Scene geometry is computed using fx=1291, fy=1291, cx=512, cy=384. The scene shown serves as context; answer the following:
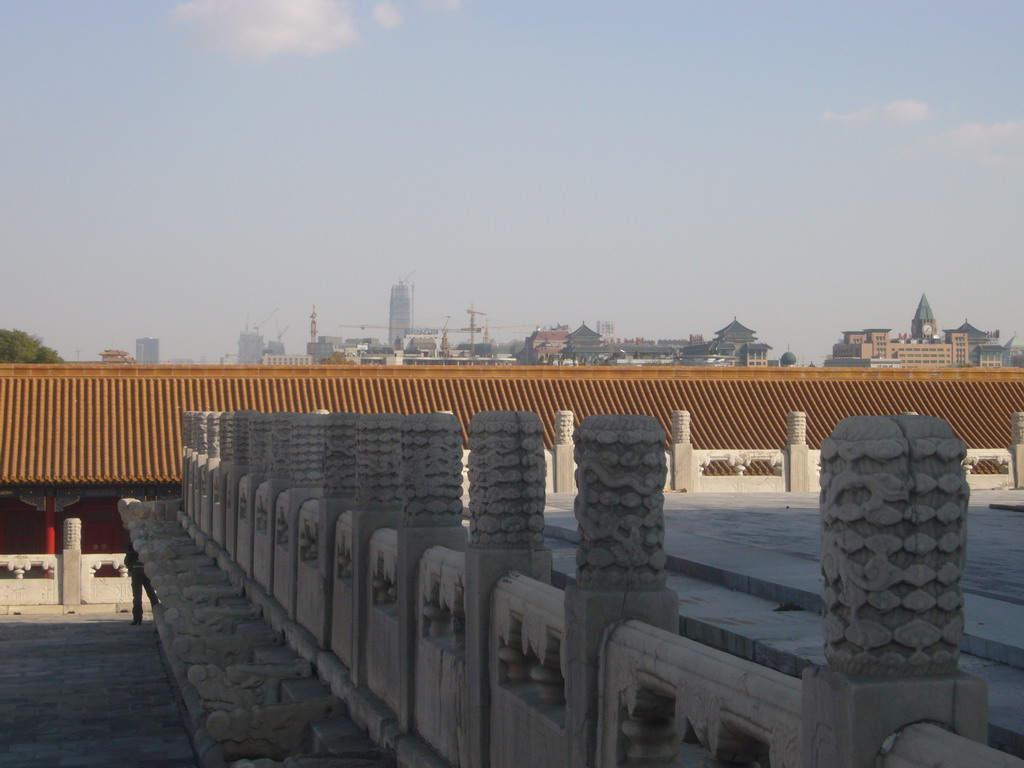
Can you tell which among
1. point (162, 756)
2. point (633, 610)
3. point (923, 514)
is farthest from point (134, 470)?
point (923, 514)

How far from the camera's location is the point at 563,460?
19391 mm

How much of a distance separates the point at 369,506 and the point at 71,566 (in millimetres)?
16560

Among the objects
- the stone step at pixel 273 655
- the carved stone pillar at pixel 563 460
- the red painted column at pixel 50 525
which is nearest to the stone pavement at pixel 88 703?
the stone step at pixel 273 655

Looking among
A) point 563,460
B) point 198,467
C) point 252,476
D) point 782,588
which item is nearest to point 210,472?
point 198,467

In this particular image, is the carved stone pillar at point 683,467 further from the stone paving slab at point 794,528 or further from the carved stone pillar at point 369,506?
the carved stone pillar at point 369,506

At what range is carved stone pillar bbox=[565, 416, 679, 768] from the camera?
3.98m

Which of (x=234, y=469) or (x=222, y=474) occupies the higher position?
(x=234, y=469)

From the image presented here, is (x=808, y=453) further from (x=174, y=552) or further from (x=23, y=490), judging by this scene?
(x=23, y=490)

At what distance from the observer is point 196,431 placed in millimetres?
18297

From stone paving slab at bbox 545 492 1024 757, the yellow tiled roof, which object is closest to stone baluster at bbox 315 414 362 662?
stone paving slab at bbox 545 492 1024 757

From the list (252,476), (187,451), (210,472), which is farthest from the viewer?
(187,451)

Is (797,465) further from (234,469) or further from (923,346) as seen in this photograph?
(923,346)

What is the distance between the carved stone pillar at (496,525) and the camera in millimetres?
4953

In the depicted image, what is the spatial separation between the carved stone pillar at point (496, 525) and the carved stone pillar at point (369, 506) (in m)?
1.90
